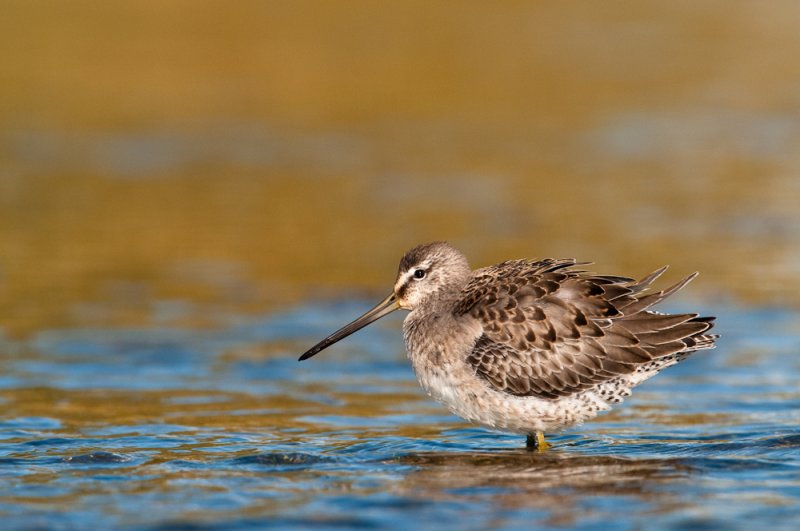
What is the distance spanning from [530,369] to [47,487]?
→ 10.1ft

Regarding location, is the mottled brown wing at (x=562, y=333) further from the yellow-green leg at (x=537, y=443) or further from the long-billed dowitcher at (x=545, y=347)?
the yellow-green leg at (x=537, y=443)

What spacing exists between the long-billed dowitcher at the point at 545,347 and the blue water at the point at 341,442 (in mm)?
349

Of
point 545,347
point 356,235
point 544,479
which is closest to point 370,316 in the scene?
point 545,347

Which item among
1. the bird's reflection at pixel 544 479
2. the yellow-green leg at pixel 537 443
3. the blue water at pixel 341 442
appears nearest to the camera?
the blue water at pixel 341 442

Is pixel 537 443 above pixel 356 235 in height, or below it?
below

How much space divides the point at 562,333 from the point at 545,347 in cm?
15

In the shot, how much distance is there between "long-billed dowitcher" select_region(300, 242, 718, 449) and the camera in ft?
28.6

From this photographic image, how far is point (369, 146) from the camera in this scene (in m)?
20.7

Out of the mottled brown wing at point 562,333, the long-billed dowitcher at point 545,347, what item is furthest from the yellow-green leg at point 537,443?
the mottled brown wing at point 562,333

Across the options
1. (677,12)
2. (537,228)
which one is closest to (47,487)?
(537,228)

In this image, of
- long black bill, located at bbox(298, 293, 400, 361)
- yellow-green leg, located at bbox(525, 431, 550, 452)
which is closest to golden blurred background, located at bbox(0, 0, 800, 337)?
long black bill, located at bbox(298, 293, 400, 361)

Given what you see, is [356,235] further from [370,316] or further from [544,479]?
[544,479]

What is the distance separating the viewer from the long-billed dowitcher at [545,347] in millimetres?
8727

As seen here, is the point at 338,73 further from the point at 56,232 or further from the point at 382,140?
the point at 56,232
